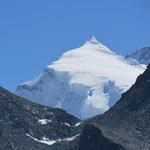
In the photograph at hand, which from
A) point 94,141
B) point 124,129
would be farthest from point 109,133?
point 124,129

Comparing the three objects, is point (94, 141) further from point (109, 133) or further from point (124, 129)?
point (124, 129)

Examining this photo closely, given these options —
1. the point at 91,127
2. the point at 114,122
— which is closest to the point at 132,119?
the point at 114,122

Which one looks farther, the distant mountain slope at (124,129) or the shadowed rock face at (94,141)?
the distant mountain slope at (124,129)

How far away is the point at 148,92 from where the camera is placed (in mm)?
197000

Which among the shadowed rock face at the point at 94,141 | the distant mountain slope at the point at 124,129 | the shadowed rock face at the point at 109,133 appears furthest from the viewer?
the shadowed rock face at the point at 109,133

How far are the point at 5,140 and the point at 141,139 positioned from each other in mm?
30413

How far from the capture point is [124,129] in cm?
17012

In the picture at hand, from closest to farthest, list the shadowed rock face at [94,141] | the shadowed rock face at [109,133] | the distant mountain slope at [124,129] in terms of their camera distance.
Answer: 1. the shadowed rock face at [94,141]
2. the distant mountain slope at [124,129]
3. the shadowed rock face at [109,133]

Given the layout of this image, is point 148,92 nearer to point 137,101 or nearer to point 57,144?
point 137,101

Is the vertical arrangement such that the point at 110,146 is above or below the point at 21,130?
below

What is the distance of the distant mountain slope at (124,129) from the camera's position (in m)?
156

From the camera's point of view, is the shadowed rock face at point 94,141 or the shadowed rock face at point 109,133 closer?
the shadowed rock face at point 94,141

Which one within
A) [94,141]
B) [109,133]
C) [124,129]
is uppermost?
[124,129]

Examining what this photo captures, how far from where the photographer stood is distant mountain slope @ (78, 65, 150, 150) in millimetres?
156375
